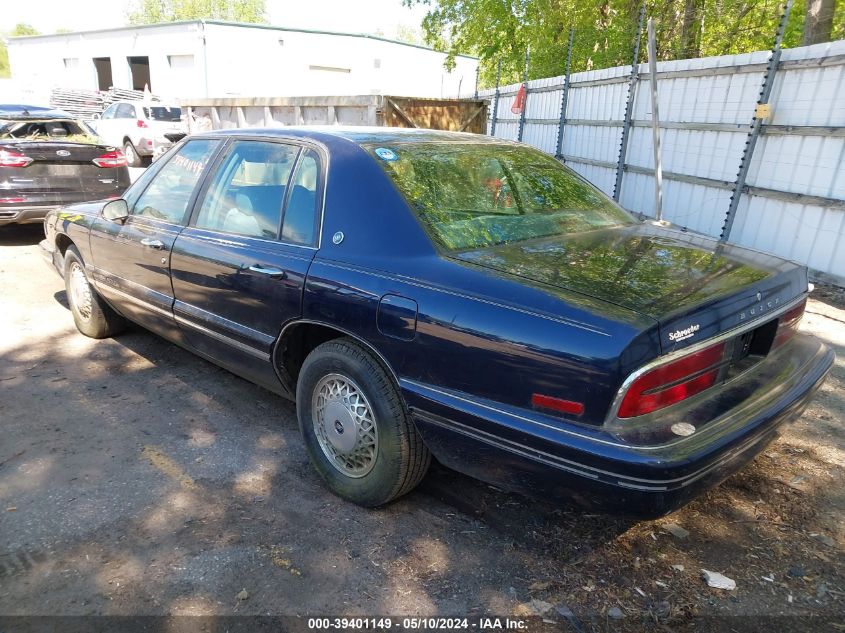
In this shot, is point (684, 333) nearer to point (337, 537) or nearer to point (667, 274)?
point (667, 274)

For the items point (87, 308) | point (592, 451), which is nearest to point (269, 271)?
point (592, 451)

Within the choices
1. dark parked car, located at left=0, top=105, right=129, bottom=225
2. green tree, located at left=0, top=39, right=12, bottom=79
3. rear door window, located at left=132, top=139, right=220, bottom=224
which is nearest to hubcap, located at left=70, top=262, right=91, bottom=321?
rear door window, located at left=132, top=139, right=220, bottom=224

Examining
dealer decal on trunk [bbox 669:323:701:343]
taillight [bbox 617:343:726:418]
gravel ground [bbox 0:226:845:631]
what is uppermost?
dealer decal on trunk [bbox 669:323:701:343]

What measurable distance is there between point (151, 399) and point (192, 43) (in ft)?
87.8

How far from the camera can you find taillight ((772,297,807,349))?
2631 millimetres

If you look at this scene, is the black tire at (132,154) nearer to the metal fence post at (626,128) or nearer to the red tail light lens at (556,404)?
the metal fence post at (626,128)

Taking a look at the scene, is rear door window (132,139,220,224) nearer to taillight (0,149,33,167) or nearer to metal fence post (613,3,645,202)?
taillight (0,149,33,167)

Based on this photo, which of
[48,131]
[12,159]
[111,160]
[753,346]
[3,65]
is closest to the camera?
[753,346]

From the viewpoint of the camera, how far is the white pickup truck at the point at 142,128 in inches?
663

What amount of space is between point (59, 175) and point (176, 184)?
4851mm

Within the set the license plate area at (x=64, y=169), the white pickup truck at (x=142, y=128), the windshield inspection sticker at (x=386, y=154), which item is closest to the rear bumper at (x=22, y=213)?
the license plate area at (x=64, y=169)

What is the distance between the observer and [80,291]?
4840 millimetres

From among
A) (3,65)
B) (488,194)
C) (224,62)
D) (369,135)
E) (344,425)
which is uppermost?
(224,62)

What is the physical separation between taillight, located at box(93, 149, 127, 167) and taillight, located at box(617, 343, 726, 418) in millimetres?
7976
